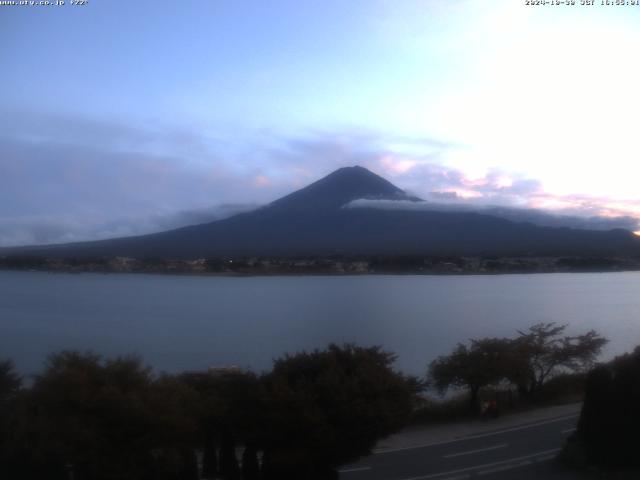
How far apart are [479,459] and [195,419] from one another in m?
4.01

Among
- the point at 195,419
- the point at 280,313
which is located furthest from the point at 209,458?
the point at 280,313

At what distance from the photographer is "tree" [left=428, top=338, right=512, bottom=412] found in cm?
1673

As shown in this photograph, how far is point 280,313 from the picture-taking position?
32.4 m

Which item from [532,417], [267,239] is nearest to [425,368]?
[532,417]

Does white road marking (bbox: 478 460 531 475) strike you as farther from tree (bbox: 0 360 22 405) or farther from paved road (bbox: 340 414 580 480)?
tree (bbox: 0 360 22 405)

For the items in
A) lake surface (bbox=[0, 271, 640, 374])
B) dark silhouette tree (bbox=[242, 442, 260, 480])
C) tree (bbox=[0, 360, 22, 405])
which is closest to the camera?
dark silhouette tree (bbox=[242, 442, 260, 480])

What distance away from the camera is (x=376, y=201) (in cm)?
7412

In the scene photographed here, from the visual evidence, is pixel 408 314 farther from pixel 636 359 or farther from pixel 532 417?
pixel 636 359

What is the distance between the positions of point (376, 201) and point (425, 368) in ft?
180

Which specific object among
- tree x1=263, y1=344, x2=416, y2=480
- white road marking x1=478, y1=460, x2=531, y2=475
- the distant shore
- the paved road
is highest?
the distant shore

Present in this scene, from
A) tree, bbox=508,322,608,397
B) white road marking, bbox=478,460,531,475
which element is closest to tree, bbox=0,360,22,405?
white road marking, bbox=478,460,531,475

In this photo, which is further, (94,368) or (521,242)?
(521,242)

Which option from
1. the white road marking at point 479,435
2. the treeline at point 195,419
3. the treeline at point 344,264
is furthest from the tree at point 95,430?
the treeline at point 344,264

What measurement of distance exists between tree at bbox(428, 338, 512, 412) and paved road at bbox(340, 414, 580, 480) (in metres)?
3.62
